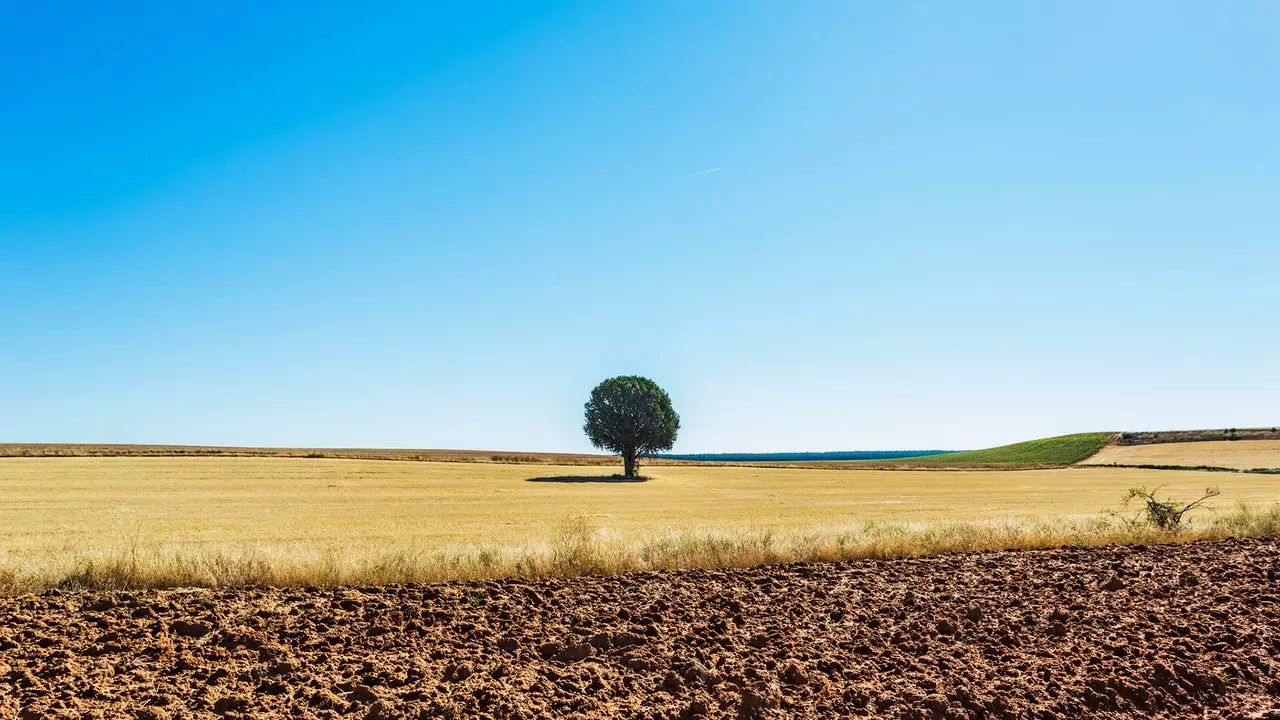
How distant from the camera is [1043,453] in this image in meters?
127

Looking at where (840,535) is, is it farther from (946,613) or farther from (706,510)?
(706,510)

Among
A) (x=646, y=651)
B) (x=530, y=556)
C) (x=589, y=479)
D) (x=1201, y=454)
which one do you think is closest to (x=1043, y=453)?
(x=1201, y=454)

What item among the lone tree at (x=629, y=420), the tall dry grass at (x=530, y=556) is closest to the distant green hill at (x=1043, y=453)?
the lone tree at (x=629, y=420)

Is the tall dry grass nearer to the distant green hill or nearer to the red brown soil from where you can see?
the red brown soil

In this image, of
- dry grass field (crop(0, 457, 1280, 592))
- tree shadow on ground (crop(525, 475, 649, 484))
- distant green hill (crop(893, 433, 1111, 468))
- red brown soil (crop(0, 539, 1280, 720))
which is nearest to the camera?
red brown soil (crop(0, 539, 1280, 720))

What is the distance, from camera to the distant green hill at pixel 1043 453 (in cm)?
11731

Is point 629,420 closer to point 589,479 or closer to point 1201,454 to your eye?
point 589,479

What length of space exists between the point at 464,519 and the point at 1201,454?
101 meters

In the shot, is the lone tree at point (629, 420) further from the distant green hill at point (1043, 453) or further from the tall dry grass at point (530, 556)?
the distant green hill at point (1043, 453)

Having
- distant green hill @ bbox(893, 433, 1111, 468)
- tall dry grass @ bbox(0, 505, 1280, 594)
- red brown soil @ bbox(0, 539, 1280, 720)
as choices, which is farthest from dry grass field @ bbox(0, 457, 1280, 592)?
distant green hill @ bbox(893, 433, 1111, 468)

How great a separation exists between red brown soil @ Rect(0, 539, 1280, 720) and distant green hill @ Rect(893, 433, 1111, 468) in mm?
112524

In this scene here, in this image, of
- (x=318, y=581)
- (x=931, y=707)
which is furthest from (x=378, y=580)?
(x=931, y=707)

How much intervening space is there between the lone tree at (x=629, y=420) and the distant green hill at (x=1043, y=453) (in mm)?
66512

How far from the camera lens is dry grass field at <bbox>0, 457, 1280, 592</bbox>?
12.4m
